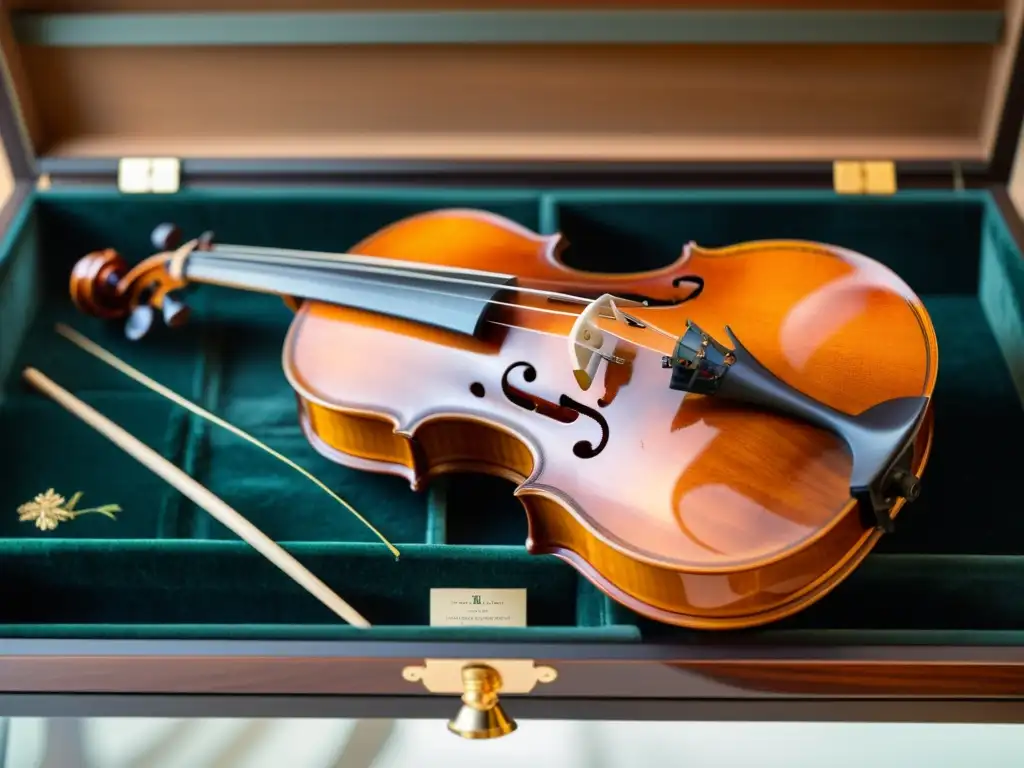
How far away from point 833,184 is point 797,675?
941 mm

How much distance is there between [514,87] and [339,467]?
28.9 inches

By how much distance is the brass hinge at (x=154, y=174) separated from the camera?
1686mm

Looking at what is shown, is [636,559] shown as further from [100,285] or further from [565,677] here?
[100,285]

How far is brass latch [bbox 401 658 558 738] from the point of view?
1070 mm

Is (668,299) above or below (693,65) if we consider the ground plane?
below

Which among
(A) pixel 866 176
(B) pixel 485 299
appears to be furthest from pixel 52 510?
(A) pixel 866 176

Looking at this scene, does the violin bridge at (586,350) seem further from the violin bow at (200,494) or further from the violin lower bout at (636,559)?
the violin bow at (200,494)

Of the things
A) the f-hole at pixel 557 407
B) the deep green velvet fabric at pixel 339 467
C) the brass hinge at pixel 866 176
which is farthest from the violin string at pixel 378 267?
the brass hinge at pixel 866 176

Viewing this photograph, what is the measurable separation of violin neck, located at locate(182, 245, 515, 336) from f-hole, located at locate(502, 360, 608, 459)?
3.6 inches

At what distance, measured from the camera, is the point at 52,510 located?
1.39 m

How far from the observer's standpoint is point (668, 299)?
1293 mm

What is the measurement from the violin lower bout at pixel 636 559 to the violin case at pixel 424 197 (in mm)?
107

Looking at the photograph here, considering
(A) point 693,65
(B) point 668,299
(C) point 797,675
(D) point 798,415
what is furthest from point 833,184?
(C) point 797,675

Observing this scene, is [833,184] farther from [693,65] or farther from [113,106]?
[113,106]
